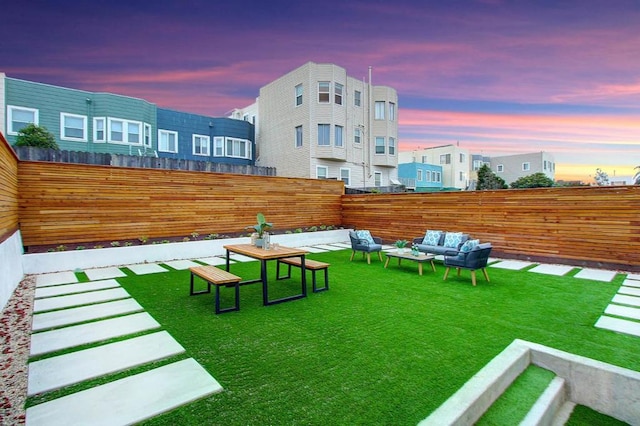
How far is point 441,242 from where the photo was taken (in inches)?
334

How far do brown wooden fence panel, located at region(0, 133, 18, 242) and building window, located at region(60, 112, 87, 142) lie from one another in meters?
A: 8.99

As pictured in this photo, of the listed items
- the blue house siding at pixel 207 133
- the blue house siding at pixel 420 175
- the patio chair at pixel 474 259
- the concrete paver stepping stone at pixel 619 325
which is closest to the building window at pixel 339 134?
the blue house siding at pixel 207 133

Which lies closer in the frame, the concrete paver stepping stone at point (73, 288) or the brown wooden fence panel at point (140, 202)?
the concrete paver stepping stone at point (73, 288)

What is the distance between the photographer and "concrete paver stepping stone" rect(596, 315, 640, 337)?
360 cm

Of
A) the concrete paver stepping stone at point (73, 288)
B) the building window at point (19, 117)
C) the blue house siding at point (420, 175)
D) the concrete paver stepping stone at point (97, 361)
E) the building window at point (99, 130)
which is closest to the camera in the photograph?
the concrete paver stepping stone at point (97, 361)

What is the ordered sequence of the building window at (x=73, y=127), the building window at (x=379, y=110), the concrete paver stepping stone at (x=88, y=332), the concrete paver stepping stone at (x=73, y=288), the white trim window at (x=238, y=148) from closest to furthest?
the concrete paver stepping stone at (x=88, y=332) → the concrete paver stepping stone at (x=73, y=288) → the building window at (x=73, y=127) → the white trim window at (x=238, y=148) → the building window at (x=379, y=110)

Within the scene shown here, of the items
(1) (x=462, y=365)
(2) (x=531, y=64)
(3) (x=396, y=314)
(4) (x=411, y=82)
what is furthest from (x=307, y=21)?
(1) (x=462, y=365)

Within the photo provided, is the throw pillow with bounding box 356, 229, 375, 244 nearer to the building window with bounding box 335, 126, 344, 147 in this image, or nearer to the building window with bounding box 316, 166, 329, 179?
the building window with bounding box 316, 166, 329, 179

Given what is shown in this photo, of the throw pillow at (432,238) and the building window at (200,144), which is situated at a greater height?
the building window at (200,144)

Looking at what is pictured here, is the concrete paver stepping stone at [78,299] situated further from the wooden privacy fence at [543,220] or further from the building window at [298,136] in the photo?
the building window at [298,136]

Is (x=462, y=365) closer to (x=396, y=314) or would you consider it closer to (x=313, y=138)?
(x=396, y=314)

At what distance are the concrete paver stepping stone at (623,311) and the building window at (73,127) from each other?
18297 mm

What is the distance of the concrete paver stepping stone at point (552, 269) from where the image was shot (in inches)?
266

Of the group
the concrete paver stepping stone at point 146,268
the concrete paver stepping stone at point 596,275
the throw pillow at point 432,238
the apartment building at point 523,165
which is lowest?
the concrete paver stepping stone at point 146,268
